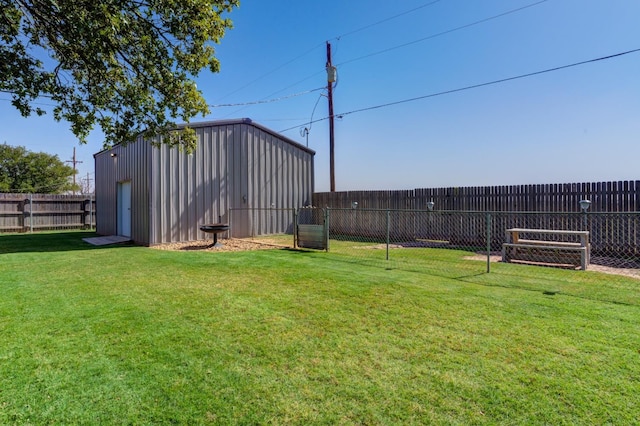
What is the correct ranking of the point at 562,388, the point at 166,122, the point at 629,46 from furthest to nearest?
the point at 629,46 < the point at 166,122 < the point at 562,388

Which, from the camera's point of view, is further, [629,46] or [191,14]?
[629,46]

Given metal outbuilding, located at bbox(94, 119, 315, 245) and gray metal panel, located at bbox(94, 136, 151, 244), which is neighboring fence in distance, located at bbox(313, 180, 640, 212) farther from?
gray metal panel, located at bbox(94, 136, 151, 244)

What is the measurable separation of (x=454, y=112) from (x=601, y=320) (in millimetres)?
10198

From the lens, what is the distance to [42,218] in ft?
54.1

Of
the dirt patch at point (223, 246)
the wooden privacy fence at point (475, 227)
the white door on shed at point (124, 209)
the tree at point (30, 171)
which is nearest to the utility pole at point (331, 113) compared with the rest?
the wooden privacy fence at point (475, 227)

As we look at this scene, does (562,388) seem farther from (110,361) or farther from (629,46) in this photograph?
(629,46)

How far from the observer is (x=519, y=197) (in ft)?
31.1

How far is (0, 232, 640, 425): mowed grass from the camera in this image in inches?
83.1

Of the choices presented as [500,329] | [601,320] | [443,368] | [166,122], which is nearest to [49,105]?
[166,122]

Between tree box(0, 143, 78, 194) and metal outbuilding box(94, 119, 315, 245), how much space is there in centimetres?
2218

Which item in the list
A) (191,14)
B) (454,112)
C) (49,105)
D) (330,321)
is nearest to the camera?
(330,321)

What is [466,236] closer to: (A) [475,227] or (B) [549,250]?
(A) [475,227]

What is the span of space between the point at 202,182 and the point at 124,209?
3625mm

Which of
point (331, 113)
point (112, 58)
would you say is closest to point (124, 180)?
point (331, 113)
